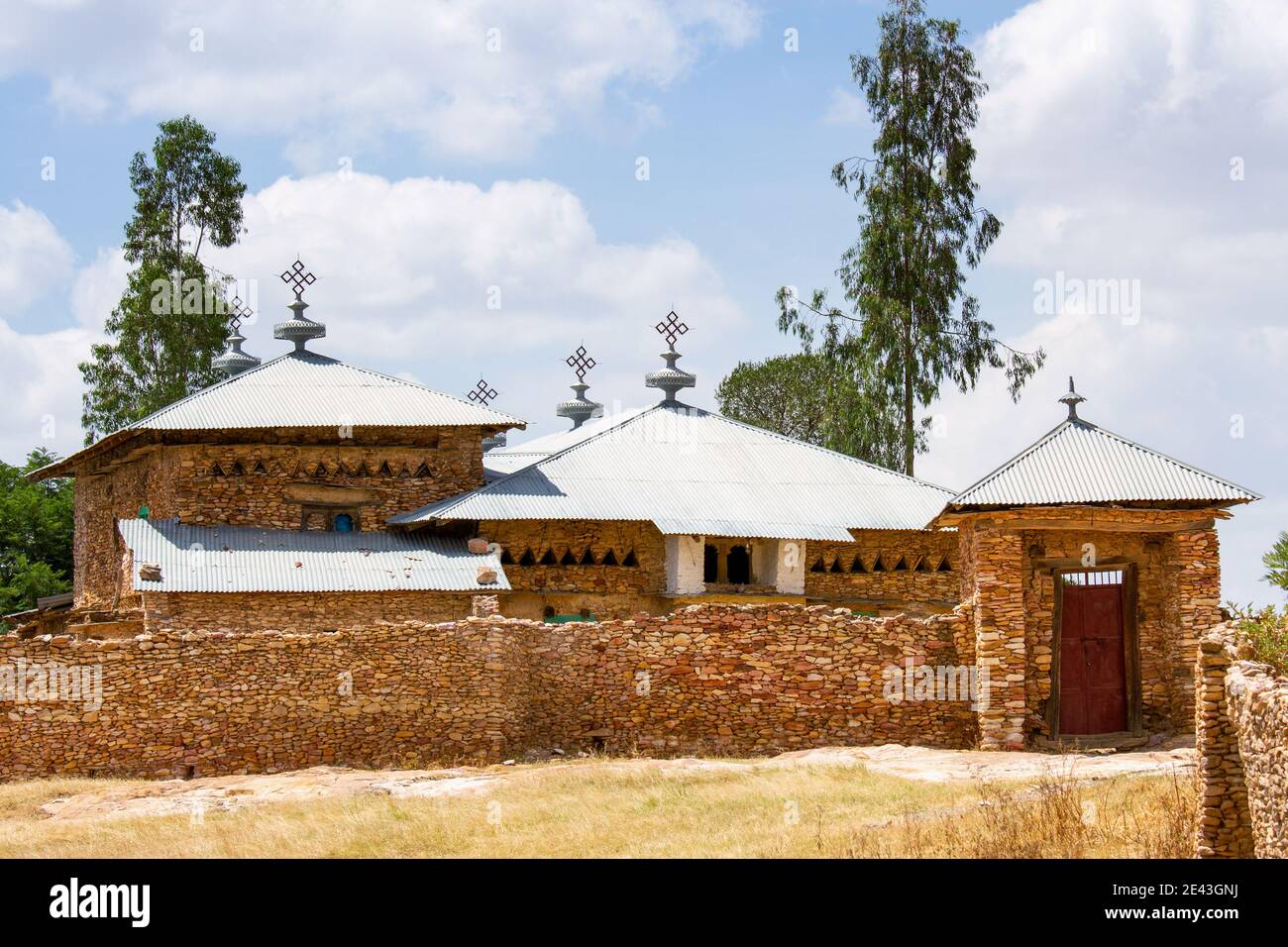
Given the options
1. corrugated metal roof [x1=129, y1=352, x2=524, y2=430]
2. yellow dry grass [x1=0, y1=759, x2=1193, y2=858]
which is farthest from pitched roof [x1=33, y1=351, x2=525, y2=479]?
yellow dry grass [x1=0, y1=759, x2=1193, y2=858]

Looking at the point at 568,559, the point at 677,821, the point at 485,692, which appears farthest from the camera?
the point at 568,559

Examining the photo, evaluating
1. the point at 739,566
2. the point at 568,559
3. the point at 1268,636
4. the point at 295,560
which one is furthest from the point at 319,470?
the point at 1268,636

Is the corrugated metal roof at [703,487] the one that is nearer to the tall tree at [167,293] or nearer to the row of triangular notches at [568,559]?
the row of triangular notches at [568,559]

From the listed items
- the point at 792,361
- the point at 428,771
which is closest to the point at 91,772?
the point at 428,771

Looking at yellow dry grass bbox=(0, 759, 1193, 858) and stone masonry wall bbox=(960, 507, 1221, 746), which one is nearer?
yellow dry grass bbox=(0, 759, 1193, 858)

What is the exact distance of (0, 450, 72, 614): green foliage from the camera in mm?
39944

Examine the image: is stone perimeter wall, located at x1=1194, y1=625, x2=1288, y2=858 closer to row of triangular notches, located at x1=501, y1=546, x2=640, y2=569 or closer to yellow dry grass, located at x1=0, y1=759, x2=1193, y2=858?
yellow dry grass, located at x1=0, y1=759, x2=1193, y2=858

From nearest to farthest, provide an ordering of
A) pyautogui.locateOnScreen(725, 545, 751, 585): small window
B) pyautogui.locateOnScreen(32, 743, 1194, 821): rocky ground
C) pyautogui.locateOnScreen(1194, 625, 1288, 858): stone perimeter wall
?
pyautogui.locateOnScreen(1194, 625, 1288, 858): stone perimeter wall, pyautogui.locateOnScreen(32, 743, 1194, 821): rocky ground, pyautogui.locateOnScreen(725, 545, 751, 585): small window

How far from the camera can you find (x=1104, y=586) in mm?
20391

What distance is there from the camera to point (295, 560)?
24.5 metres

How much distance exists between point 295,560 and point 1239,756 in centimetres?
1640

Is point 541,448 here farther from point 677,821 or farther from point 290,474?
point 677,821

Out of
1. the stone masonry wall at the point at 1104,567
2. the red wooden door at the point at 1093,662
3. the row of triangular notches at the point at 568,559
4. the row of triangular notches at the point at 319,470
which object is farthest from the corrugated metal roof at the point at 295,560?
the red wooden door at the point at 1093,662

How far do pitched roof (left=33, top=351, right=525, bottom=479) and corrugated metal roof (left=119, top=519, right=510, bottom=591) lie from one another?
6.62 ft
